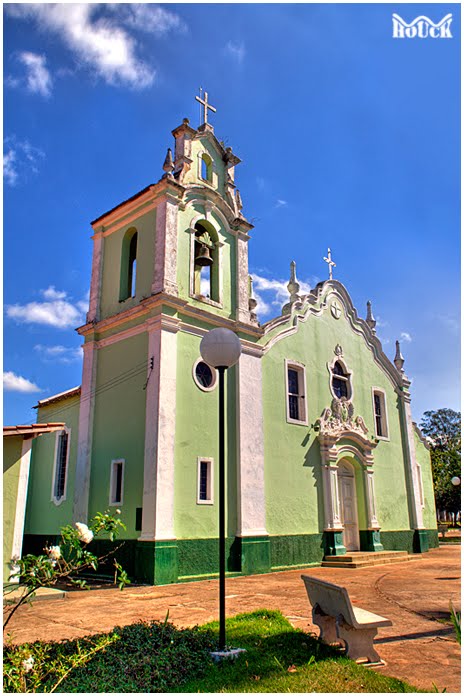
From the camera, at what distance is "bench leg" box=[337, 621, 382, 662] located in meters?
5.70

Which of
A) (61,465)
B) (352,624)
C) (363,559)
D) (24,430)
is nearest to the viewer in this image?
(352,624)

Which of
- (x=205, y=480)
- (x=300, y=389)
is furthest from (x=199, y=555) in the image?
(x=300, y=389)

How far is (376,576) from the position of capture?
14633mm

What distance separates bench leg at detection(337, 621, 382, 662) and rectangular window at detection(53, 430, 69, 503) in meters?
13.1

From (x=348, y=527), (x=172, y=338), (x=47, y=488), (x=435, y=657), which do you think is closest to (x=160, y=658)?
(x=435, y=657)

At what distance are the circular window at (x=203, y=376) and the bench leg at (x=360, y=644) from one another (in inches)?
364

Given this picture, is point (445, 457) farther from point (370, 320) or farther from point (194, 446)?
point (194, 446)

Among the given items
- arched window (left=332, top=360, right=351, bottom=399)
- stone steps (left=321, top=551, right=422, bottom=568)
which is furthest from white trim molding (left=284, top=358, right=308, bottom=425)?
stone steps (left=321, top=551, right=422, bottom=568)

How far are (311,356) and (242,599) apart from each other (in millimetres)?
10285

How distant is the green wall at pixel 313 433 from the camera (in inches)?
658

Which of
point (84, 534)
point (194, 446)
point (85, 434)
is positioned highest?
point (85, 434)

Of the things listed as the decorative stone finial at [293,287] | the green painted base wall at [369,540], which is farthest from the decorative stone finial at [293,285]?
the green painted base wall at [369,540]

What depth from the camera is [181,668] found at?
17.0 ft

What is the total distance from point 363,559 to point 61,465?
10.1 metres
